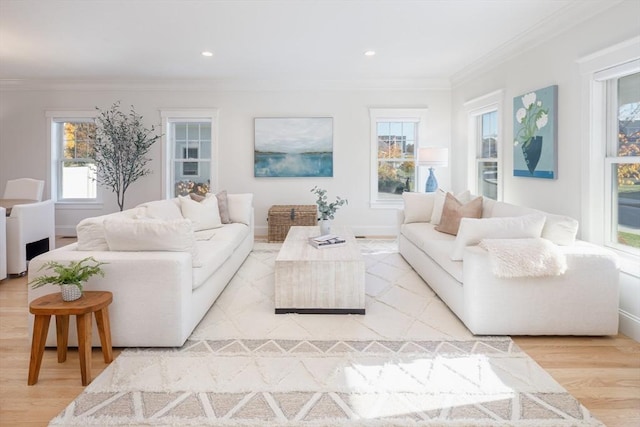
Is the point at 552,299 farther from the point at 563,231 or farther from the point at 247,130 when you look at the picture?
the point at 247,130

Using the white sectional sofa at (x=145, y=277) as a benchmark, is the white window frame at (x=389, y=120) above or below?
above

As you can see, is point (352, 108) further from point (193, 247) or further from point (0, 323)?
point (0, 323)

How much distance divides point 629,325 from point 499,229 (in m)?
1.11

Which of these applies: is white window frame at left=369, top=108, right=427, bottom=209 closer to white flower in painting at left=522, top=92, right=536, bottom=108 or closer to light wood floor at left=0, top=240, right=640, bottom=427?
white flower in painting at left=522, top=92, right=536, bottom=108

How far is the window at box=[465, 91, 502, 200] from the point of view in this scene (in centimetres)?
535

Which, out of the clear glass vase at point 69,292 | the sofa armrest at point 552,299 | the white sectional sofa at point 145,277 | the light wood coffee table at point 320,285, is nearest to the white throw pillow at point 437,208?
the light wood coffee table at point 320,285

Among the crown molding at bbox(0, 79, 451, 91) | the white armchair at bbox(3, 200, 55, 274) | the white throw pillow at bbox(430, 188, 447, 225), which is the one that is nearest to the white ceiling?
the crown molding at bbox(0, 79, 451, 91)

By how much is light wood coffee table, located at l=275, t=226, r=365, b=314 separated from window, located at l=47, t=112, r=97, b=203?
5.27m

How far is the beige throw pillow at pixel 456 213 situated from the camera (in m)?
4.42

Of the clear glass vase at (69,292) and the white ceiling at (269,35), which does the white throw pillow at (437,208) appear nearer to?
the white ceiling at (269,35)

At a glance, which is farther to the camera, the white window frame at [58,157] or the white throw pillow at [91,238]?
the white window frame at [58,157]

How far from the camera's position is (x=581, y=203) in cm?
359

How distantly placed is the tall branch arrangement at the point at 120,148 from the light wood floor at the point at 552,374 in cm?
394

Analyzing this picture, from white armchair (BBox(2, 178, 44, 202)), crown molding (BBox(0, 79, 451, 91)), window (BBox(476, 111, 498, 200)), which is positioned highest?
crown molding (BBox(0, 79, 451, 91))
